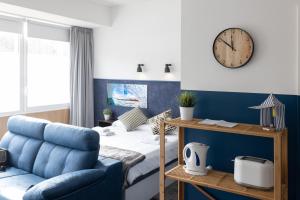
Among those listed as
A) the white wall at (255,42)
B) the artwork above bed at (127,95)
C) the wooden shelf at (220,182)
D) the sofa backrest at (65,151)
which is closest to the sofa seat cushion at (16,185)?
the sofa backrest at (65,151)

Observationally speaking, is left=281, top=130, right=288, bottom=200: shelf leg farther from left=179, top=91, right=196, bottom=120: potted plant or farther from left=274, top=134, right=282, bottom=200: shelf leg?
left=179, top=91, right=196, bottom=120: potted plant

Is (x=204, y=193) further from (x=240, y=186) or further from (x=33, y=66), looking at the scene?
(x=33, y=66)

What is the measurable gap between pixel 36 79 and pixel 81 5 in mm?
1662

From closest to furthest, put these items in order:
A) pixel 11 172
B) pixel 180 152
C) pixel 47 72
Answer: pixel 180 152 < pixel 11 172 < pixel 47 72

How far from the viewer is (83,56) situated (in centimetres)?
580

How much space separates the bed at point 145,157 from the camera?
10.2ft

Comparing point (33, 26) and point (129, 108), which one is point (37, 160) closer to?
point (129, 108)

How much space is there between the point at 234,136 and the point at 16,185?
2.24 m

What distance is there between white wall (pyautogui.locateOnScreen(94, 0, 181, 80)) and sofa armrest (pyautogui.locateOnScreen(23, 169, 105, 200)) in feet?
8.88

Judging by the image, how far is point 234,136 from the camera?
2.44 meters

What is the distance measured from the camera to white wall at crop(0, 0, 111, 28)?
13.5 feet

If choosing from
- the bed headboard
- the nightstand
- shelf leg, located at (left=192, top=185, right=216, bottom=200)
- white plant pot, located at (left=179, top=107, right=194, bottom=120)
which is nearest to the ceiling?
the bed headboard

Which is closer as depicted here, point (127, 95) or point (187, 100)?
point (187, 100)

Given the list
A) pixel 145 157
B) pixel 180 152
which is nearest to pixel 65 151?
pixel 145 157
